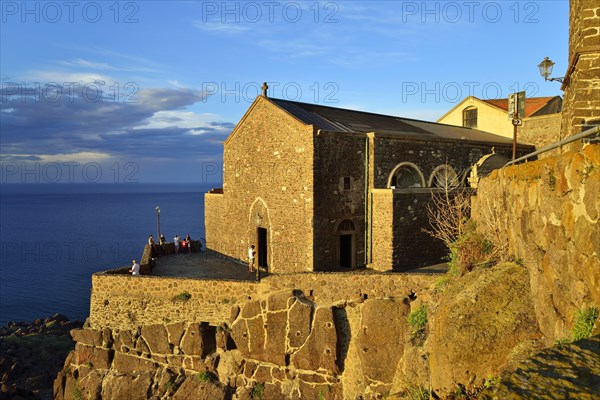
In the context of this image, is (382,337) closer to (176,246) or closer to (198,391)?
(198,391)

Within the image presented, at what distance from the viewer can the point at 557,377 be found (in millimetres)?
2754

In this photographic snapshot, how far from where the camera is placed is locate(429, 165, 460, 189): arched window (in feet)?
72.0

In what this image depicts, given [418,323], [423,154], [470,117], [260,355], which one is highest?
[470,117]

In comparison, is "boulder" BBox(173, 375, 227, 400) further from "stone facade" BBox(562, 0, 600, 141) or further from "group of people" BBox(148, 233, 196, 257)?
"stone facade" BBox(562, 0, 600, 141)

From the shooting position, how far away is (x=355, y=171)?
66.4ft

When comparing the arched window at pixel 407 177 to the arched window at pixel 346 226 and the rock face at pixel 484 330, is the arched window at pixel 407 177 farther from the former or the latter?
the rock face at pixel 484 330

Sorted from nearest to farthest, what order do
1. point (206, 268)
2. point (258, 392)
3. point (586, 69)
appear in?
point (586, 69), point (258, 392), point (206, 268)

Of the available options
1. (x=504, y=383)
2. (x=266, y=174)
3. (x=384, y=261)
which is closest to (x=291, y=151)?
(x=266, y=174)

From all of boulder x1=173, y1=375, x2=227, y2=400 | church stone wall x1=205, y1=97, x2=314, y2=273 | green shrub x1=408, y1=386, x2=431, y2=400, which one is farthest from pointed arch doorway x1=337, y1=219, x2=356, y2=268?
green shrub x1=408, y1=386, x2=431, y2=400

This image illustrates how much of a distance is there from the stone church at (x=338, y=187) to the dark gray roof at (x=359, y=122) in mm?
130

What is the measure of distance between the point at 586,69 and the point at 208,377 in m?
16.3

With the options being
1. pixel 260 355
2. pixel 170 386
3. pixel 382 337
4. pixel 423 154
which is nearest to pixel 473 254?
pixel 382 337

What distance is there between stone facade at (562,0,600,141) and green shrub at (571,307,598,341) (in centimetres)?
724

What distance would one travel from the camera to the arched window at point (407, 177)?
831 inches
